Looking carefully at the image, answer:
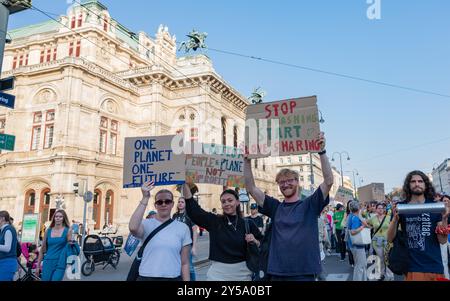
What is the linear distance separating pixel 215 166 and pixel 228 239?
2.72 m

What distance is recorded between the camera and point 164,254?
3467mm

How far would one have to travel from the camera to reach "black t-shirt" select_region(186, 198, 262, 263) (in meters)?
3.74

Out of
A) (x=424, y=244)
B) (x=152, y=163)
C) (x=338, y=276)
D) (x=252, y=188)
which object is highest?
(x=152, y=163)

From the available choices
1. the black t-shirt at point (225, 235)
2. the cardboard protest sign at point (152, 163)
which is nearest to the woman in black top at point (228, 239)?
the black t-shirt at point (225, 235)

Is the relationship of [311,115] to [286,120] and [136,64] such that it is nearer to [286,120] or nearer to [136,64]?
[286,120]

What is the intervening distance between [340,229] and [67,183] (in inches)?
871

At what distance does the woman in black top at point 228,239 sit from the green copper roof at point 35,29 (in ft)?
133

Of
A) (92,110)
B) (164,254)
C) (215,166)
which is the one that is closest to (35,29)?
(92,110)

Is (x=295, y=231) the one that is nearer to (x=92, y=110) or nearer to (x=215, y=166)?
(x=215, y=166)

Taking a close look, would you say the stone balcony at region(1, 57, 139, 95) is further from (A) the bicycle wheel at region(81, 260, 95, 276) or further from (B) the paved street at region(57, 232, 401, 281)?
(A) the bicycle wheel at region(81, 260, 95, 276)

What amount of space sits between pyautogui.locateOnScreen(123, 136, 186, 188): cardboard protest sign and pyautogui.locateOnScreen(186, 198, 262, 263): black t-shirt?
56.8 inches

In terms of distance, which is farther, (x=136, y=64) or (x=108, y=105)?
(x=136, y=64)
